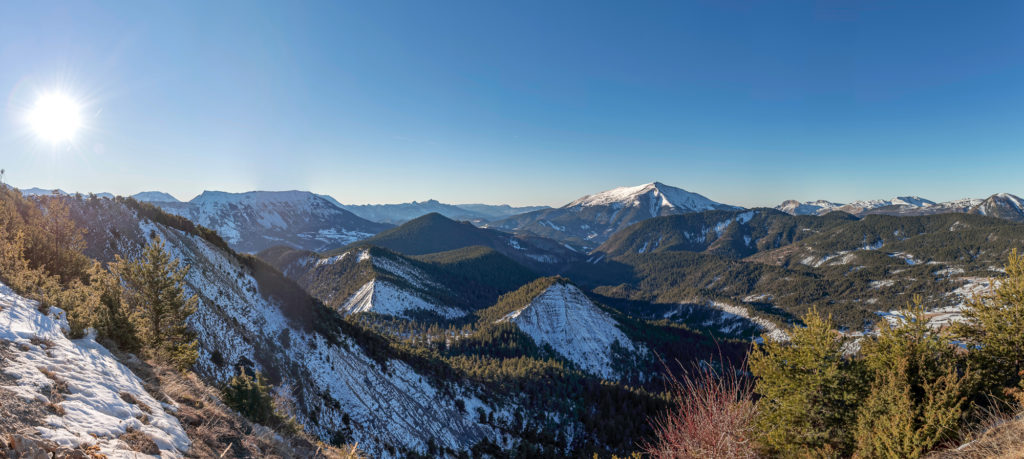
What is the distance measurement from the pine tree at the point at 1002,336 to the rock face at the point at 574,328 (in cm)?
11899

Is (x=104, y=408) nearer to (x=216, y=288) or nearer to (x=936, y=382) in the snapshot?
(x=936, y=382)

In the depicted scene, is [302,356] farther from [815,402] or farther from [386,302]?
[386,302]

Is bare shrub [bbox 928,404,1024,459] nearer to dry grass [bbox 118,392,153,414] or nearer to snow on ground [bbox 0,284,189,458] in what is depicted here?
snow on ground [bbox 0,284,189,458]

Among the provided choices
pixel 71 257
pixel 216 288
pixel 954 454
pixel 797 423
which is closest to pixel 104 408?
pixel 71 257

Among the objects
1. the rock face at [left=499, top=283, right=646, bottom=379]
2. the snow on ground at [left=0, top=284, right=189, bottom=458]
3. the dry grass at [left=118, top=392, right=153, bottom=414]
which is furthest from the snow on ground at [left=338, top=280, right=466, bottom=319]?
the dry grass at [left=118, top=392, right=153, bottom=414]

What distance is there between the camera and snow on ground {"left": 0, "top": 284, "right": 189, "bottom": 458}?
9672 mm

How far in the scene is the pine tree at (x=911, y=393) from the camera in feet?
59.7

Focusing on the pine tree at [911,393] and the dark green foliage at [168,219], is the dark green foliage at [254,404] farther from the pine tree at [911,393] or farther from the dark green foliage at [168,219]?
the pine tree at [911,393]

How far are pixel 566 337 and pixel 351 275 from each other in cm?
11994

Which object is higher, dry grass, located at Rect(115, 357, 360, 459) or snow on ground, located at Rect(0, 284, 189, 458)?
snow on ground, located at Rect(0, 284, 189, 458)

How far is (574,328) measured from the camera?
147 m

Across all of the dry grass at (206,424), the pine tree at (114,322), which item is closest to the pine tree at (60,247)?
the pine tree at (114,322)

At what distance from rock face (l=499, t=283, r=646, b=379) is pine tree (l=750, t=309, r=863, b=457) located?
380 ft

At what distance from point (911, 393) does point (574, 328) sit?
A: 426ft
